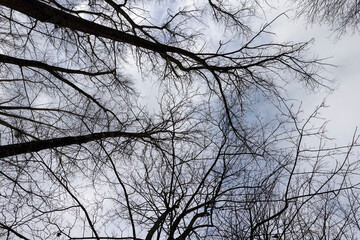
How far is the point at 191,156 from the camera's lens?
15.3 feet

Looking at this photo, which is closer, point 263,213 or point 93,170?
point 263,213

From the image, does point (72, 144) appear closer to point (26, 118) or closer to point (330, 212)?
point (26, 118)

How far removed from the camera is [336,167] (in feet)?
12.4

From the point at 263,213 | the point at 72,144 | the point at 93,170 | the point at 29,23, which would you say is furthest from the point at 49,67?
the point at 263,213

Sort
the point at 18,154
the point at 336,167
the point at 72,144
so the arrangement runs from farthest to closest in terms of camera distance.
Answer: the point at 72,144 < the point at 18,154 < the point at 336,167

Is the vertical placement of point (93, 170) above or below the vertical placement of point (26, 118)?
below

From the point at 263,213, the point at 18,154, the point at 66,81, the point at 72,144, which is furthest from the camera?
the point at 66,81

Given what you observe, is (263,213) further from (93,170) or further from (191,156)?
(93,170)

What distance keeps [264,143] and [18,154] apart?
3.46 m

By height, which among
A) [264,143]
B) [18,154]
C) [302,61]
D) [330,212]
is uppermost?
[302,61]

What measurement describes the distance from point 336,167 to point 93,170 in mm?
3199

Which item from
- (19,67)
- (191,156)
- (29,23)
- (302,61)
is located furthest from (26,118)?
(302,61)

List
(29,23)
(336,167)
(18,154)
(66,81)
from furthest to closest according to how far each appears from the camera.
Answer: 1. (66,81)
2. (29,23)
3. (18,154)
4. (336,167)

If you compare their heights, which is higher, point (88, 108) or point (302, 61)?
point (88, 108)
